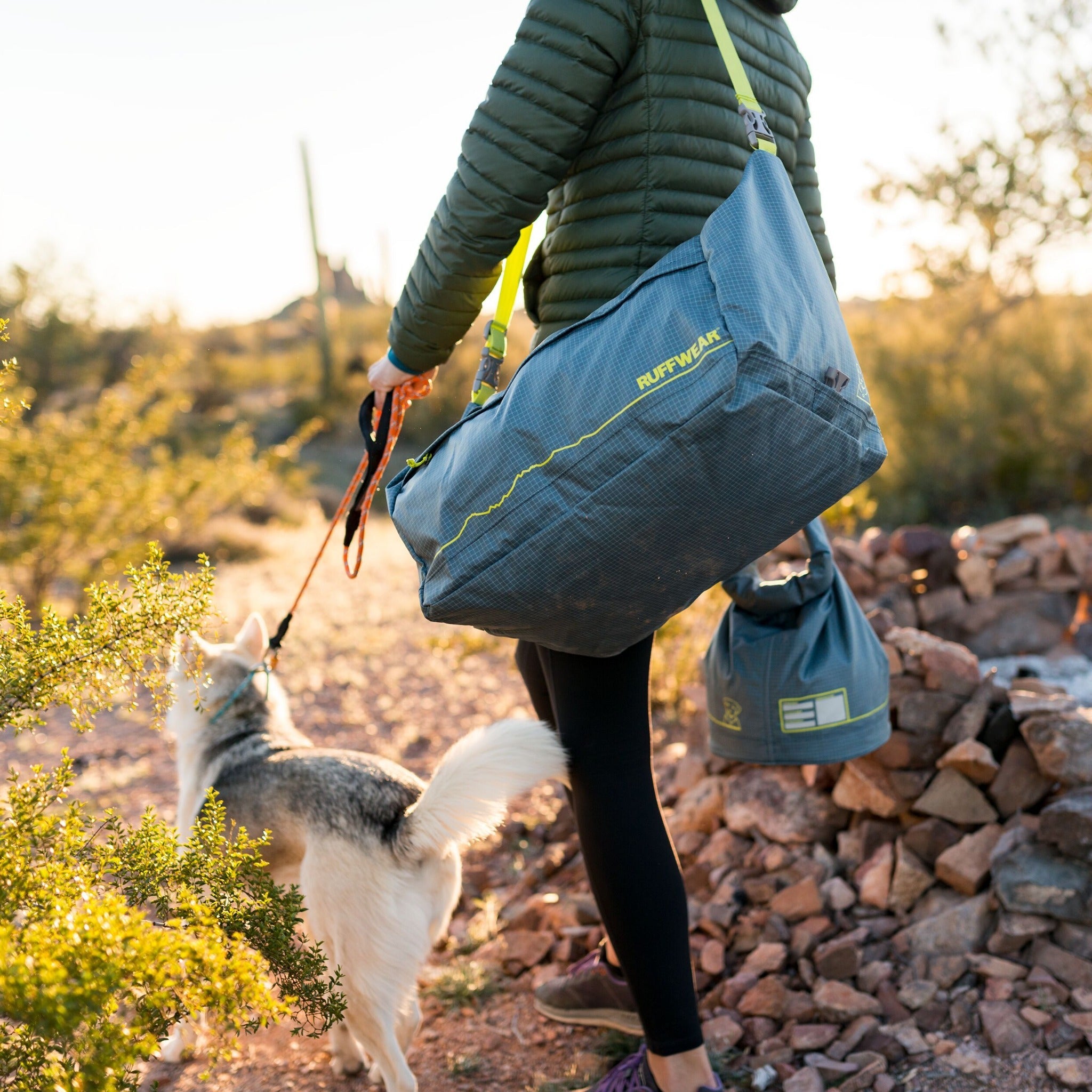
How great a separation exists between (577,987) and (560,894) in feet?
1.82

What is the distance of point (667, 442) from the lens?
3.71 ft

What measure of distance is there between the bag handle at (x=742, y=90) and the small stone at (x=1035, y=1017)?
5.28 feet

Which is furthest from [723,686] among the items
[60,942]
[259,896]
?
[60,942]

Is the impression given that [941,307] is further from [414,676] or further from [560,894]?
[560,894]

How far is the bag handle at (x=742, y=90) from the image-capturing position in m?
1.28

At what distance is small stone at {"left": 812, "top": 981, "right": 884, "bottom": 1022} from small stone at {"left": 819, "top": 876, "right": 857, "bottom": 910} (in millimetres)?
235

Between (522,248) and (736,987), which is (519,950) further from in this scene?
(522,248)

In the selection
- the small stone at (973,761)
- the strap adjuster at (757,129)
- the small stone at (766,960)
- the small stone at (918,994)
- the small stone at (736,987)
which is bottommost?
the small stone at (918,994)

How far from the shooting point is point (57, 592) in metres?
6.18

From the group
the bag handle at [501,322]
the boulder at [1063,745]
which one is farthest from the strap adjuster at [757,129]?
the boulder at [1063,745]

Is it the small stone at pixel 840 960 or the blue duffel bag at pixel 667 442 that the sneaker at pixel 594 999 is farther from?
the blue duffel bag at pixel 667 442

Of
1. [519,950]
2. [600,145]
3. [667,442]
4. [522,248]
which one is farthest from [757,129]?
[519,950]

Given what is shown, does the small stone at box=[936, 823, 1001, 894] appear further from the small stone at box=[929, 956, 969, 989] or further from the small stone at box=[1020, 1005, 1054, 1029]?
the small stone at box=[1020, 1005, 1054, 1029]

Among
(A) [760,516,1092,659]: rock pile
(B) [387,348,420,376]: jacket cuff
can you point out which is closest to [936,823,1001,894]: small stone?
(A) [760,516,1092,659]: rock pile
